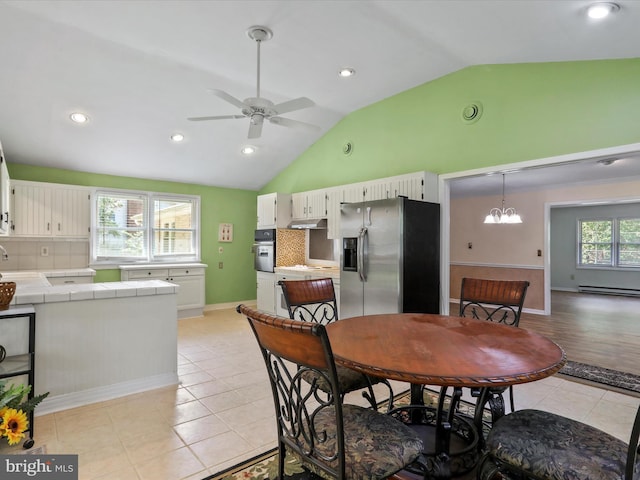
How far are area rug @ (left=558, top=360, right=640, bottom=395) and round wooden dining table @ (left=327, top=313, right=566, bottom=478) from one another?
2011 millimetres

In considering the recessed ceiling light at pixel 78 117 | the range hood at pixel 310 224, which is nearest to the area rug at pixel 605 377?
the range hood at pixel 310 224

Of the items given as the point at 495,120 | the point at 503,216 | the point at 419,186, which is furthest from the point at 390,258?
the point at 503,216

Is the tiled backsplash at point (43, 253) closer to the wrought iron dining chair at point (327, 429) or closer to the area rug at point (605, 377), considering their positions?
the wrought iron dining chair at point (327, 429)

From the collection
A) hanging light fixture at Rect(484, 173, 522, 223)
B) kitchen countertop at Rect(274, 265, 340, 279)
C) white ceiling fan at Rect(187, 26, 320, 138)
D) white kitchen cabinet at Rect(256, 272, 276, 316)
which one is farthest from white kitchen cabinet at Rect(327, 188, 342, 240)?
hanging light fixture at Rect(484, 173, 522, 223)

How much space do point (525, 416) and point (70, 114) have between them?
515 centimetres

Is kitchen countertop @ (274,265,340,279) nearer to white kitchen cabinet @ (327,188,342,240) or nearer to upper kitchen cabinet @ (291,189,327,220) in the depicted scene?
white kitchen cabinet @ (327,188,342,240)

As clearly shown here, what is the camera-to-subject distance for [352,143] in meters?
5.17

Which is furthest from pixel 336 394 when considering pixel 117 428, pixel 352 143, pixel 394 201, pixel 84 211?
pixel 84 211

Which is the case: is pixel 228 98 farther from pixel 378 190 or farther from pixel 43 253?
pixel 43 253

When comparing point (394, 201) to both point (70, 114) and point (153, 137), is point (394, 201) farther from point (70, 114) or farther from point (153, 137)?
point (70, 114)

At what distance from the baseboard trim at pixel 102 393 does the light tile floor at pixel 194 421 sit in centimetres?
6

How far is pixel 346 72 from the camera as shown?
3.83 metres

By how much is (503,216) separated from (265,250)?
4.07 metres

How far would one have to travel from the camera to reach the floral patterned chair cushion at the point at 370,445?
4.04 feet
